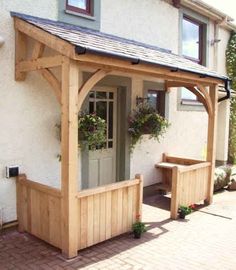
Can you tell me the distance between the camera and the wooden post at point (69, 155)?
14.8ft

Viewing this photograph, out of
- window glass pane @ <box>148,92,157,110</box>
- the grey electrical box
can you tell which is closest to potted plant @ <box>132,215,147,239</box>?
the grey electrical box

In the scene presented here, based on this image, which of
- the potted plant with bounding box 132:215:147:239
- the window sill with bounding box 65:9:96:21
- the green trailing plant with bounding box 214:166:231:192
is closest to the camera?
the potted plant with bounding box 132:215:147:239

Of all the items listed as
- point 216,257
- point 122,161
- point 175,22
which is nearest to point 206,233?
point 216,257

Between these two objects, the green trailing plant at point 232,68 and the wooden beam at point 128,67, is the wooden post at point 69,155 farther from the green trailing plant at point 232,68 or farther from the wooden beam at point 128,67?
the green trailing plant at point 232,68

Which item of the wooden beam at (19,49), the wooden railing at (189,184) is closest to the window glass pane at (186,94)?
the wooden railing at (189,184)

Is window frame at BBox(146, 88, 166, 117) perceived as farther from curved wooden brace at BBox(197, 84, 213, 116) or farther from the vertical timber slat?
the vertical timber slat

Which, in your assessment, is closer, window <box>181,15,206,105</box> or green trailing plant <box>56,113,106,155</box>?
green trailing plant <box>56,113,106,155</box>

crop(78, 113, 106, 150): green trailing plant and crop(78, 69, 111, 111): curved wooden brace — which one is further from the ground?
crop(78, 69, 111, 111): curved wooden brace

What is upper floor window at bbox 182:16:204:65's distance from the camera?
386 inches

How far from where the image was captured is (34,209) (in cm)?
538

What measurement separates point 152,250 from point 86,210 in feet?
4.17

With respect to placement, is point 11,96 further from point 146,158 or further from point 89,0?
point 146,158

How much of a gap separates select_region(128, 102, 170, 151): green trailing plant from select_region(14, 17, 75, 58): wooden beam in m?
3.27

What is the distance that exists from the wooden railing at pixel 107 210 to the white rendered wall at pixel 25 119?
4.58 feet
